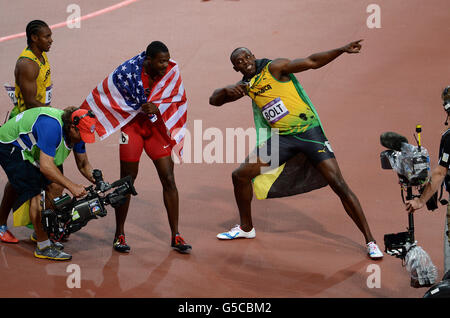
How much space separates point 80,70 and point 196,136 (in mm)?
2751

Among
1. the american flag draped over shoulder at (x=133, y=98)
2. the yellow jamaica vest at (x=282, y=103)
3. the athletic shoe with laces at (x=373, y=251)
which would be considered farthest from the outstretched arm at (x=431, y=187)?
the american flag draped over shoulder at (x=133, y=98)

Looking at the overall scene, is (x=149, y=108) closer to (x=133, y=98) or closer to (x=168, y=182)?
(x=133, y=98)

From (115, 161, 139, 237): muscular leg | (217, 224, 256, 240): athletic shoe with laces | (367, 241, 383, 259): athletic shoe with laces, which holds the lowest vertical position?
(367, 241, 383, 259): athletic shoe with laces

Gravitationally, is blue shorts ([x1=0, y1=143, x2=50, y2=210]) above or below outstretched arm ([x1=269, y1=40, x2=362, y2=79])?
below

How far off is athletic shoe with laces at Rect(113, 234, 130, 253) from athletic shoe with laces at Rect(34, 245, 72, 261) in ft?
1.48

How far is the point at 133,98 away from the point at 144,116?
7.9 inches

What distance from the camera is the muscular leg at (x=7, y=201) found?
659 cm

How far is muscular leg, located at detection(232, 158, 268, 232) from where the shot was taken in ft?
21.8

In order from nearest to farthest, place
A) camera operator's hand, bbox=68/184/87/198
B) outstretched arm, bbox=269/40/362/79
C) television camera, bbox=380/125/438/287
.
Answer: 1. television camera, bbox=380/125/438/287
2. camera operator's hand, bbox=68/184/87/198
3. outstretched arm, bbox=269/40/362/79

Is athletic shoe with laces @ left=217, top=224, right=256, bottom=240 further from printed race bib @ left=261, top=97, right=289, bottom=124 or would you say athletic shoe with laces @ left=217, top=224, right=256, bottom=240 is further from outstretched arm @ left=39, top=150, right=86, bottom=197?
outstretched arm @ left=39, top=150, right=86, bottom=197

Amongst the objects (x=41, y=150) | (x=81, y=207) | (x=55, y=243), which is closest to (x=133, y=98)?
(x=41, y=150)

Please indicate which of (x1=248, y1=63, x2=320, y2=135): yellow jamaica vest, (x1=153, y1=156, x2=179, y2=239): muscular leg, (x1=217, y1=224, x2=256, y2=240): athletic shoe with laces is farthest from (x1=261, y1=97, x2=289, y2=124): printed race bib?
(x1=217, y1=224, x2=256, y2=240): athletic shoe with laces

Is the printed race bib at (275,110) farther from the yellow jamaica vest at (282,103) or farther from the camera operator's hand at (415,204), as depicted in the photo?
the camera operator's hand at (415,204)
